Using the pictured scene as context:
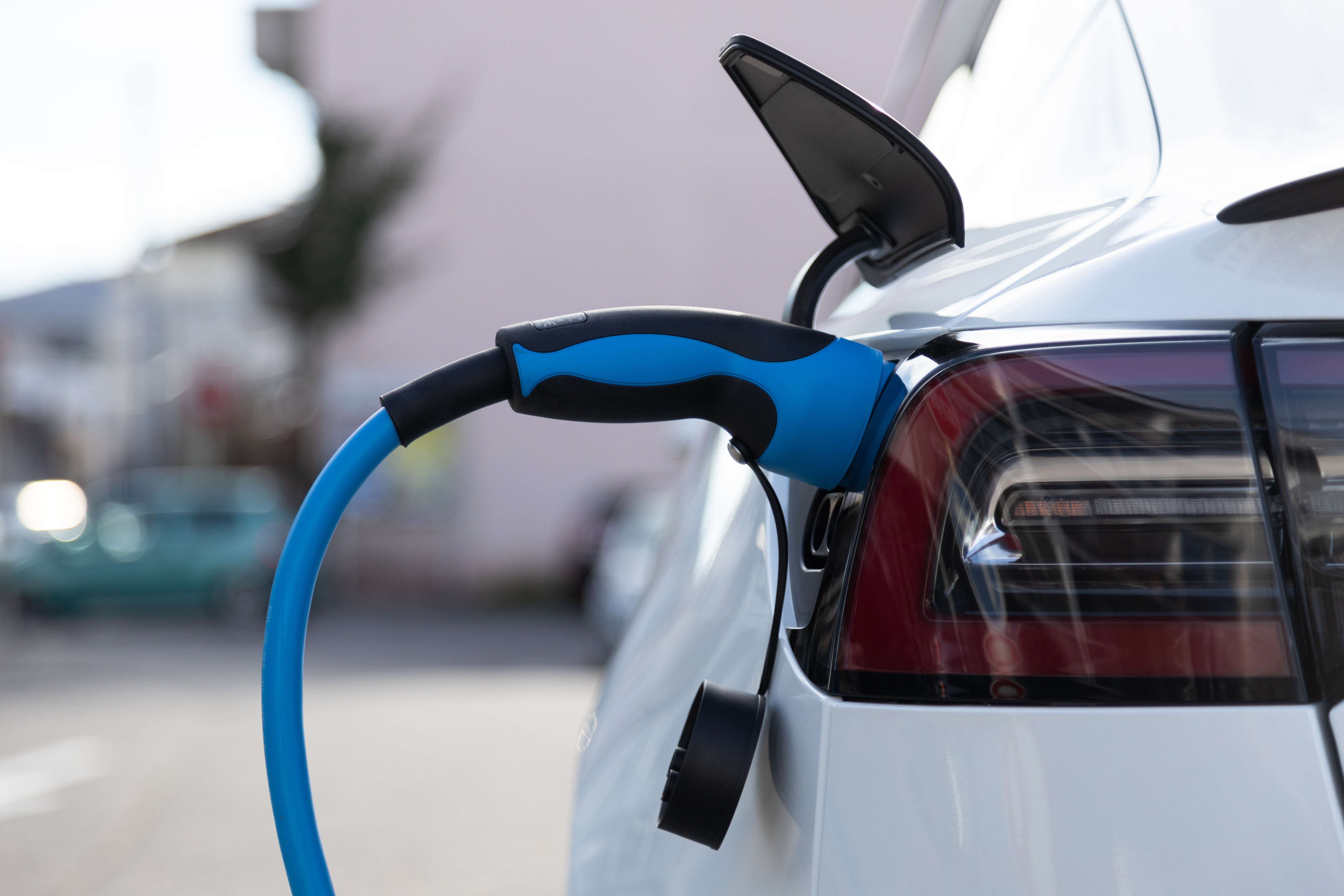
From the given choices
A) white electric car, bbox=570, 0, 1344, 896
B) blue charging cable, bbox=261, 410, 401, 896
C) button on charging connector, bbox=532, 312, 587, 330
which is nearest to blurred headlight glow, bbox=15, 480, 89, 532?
blue charging cable, bbox=261, 410, 401, 896

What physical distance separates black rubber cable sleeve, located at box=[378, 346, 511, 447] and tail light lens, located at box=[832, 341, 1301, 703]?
0.36 metres

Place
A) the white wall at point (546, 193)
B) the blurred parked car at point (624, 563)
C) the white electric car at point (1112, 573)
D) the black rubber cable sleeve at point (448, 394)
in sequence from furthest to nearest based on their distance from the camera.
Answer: the white wall at point (546, 193) < the blurred parked car at point (624, 563) < the black rubber cable sleeve at point (448, 394) < the white electric car at point (1112, 573)

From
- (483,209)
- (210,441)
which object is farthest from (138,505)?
(483,209)

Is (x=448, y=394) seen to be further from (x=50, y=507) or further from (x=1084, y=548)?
(x=50, y=507)

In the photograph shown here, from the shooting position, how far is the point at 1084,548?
71 centimetres

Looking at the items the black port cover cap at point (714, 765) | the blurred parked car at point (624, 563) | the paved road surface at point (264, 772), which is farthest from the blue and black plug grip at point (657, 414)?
the blurred parked car at point (624, 563)

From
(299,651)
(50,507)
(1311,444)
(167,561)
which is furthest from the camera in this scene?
(50,507)

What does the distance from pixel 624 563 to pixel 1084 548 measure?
897 centimetres

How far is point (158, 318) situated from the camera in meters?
21.3

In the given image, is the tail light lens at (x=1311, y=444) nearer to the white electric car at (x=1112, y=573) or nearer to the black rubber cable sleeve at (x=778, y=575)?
the white electric car at (x=1112, y=573)

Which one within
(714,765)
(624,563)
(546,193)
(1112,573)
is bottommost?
(624,563)

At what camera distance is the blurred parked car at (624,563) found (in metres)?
9.44

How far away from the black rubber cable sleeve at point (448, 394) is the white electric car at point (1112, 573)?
0.30m

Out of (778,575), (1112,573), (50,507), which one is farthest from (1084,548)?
(50,507)
